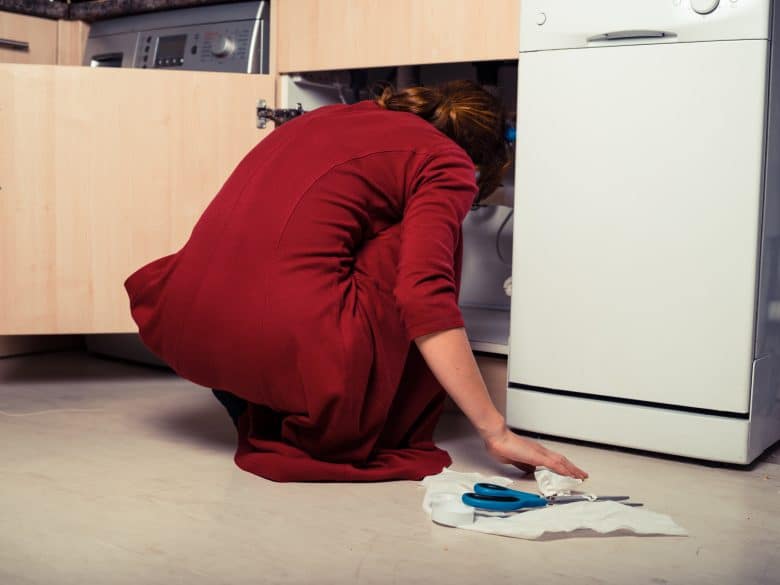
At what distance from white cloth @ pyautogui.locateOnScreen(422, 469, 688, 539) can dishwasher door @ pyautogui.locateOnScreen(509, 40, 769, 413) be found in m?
0.36

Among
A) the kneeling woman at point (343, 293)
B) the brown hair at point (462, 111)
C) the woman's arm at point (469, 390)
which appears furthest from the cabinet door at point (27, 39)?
the woman's arm at point (469, 390)

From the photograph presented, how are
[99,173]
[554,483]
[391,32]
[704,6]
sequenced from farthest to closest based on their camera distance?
[99,173] < [391,32] < [704,6] < [554,483]

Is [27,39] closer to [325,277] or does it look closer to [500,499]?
[325,277]

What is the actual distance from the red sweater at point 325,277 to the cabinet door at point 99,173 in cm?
53

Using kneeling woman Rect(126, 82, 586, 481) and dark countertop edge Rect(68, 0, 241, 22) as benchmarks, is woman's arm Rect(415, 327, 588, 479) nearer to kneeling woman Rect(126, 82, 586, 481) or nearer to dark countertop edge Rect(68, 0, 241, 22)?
kneeling woman Rect(126, 82, 586, 481)

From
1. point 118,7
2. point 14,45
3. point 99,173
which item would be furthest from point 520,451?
point 14,45

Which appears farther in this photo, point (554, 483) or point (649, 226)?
point (649, 226)

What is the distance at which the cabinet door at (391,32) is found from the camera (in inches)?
72.6

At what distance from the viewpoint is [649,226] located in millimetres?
1669

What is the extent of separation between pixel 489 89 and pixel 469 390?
98cm

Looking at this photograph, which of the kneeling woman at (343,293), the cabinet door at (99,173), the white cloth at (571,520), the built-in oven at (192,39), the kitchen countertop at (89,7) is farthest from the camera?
the kitchen countertop at (89,7)

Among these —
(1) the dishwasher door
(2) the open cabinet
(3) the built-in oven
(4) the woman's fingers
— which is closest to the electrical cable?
(2) the open cabinet

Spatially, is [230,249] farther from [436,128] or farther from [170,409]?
[170,409]

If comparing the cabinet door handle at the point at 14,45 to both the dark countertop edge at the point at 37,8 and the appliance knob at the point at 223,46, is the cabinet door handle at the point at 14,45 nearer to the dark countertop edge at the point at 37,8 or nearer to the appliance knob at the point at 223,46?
the dark countertop edge at the point at 37,8
